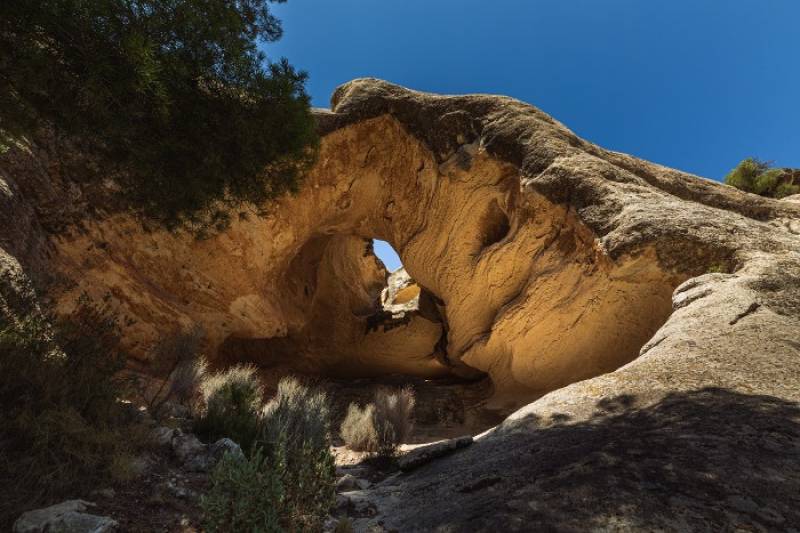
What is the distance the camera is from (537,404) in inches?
196

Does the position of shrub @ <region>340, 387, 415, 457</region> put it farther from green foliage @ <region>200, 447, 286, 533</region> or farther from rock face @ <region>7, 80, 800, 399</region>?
green foliage @ <region>200, 447, 286, 533</region>

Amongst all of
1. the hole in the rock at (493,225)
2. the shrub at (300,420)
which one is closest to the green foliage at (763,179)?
the hole in the rock at (493,225)

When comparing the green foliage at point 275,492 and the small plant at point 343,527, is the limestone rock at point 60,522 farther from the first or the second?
the small plant at point 343,527

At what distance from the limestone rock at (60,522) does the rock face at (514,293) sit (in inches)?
85.0

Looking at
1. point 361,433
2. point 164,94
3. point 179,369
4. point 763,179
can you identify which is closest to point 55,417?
point 164,94

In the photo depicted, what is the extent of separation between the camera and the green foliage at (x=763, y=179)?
15.7 meters

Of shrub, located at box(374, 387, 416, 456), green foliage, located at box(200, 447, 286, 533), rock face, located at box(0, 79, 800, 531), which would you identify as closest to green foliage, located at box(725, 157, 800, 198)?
rock face, located at box(0, 79, 800, 531)

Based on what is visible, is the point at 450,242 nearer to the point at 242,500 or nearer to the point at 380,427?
the point at 380,427

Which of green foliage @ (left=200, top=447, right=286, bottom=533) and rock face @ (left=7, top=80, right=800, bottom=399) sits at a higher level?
rock face @ (left=7, top=80, right=800, bottom=399)

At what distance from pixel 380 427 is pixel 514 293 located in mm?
4383

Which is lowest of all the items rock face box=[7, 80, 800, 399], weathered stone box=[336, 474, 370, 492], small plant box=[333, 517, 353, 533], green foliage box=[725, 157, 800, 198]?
weathered stone box=[336, 474, 370, 492]

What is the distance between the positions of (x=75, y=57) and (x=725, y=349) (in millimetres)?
7034

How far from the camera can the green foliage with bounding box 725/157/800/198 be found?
51.4 feet

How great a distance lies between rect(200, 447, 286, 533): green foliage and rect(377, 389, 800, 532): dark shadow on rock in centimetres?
123
